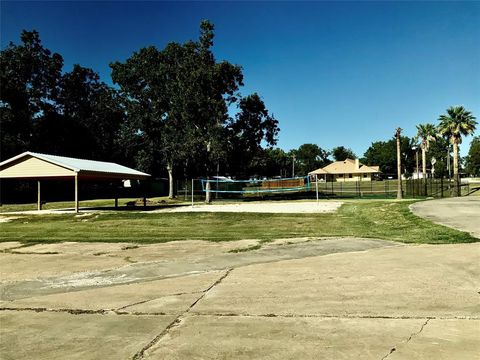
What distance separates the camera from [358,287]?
6.07 meters

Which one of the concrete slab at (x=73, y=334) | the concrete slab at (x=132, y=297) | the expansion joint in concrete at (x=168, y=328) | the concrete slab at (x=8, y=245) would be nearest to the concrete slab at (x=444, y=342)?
the expansion joint in concrete at (x=168, y=328)

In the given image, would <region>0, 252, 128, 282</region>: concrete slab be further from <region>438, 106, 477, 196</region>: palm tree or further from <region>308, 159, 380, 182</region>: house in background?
<region>308, 159, 380, 182</region>: house in background

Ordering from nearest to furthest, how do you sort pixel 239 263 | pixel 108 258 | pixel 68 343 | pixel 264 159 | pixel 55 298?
1. pixel 68 343
2. pixel 55 298
3. pixel 239 263
4. pixel 108 258
5. pixel 264 159

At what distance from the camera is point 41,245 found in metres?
11.8

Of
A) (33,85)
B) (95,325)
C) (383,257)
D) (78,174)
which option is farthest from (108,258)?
(33,85)

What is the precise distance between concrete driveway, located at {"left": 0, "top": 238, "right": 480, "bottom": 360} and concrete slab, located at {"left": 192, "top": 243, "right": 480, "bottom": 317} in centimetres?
2

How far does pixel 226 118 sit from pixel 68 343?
36.5 m

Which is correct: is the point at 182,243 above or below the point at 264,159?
below

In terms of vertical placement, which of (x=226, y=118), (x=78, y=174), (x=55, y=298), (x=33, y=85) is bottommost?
(x=55, y=298)

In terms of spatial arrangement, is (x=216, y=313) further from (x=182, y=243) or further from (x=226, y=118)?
(x=226, y=118)

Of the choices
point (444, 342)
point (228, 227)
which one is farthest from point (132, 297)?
point (228, 227)

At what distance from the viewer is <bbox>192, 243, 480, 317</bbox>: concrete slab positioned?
16.7 ft

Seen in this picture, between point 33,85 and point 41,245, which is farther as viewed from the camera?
point 33,85

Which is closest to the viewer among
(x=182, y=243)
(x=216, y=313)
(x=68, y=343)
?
(x=68, y=343)
